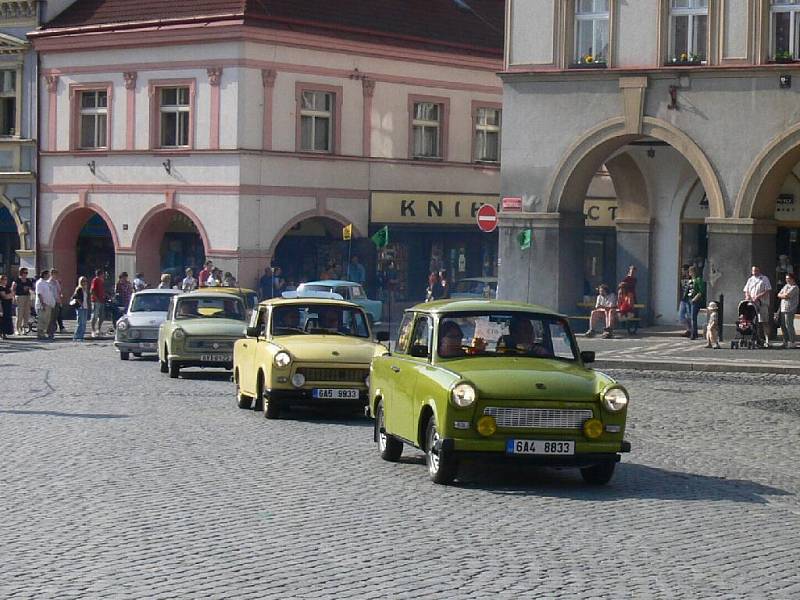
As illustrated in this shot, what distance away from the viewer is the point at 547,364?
50.7ft

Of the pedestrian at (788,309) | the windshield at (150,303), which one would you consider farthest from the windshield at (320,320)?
the pedestrian at (788,309)

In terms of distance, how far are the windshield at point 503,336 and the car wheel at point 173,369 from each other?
12997mm

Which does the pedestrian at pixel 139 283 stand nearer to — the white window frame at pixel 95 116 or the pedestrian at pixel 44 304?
the pedestrian at pixel 44 304

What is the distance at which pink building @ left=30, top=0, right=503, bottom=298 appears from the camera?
170 ft

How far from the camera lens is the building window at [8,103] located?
188ft

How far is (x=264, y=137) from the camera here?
52.1m

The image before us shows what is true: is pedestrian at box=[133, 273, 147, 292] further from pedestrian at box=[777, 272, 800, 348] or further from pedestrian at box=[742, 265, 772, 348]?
pedestrian at box=[777, 272, 800, 348]

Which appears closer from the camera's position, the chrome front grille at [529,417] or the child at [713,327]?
the chrome front grille at [529,417]

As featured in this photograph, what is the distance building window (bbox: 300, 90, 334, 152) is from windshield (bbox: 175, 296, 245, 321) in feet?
79.3

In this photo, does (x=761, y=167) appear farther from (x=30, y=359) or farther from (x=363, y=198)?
(x=363, y=198)

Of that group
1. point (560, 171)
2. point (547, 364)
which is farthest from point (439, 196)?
point (547, 364)

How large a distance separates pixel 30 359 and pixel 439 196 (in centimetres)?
2406

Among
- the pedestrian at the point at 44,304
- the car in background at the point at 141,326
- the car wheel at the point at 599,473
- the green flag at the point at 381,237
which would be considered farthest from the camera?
the green flag at the point at 381,237

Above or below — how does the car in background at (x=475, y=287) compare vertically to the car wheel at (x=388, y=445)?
above
